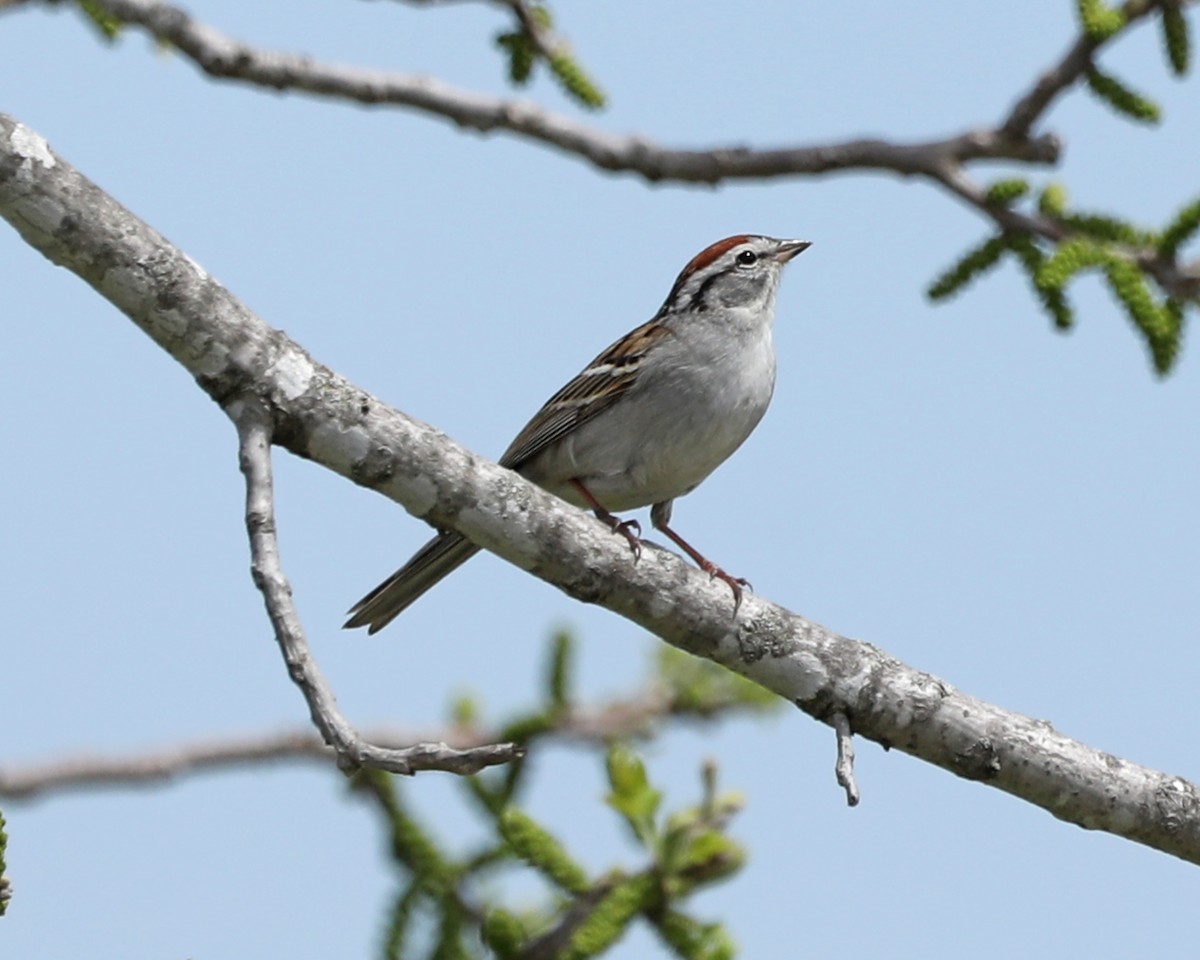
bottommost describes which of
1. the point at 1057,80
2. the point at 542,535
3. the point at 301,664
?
the point at 301,664

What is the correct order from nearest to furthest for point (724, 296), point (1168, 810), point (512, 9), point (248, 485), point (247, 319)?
point (248, 485) < point (247, 319) < point (1168, 810) < point (512, 9) < point (724, 296)

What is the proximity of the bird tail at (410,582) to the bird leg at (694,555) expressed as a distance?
2.55 feet

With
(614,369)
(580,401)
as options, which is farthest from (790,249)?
(580,401)

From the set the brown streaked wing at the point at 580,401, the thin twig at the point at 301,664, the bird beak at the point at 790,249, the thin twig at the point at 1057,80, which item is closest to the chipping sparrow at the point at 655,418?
the brown streaked wing at the point at 580,401

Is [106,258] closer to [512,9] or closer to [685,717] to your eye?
[512,9]

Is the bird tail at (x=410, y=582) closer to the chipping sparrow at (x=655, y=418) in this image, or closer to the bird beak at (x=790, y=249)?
the chipping sparrow at (x=655, y=418)

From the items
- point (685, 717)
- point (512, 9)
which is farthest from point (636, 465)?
point (512, 9)

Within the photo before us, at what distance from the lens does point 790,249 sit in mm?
7004

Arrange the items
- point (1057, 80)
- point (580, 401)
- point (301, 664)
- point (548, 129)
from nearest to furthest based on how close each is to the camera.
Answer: point (301, 664), point (1057, 80), point (548, 129), point (580, 401)

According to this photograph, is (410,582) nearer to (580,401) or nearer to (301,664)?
(580,401)

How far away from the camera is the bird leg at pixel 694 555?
4.43m

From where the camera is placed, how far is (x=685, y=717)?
635 cm

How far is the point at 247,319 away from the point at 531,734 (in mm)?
1883

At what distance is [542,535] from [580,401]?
2.17 metres
